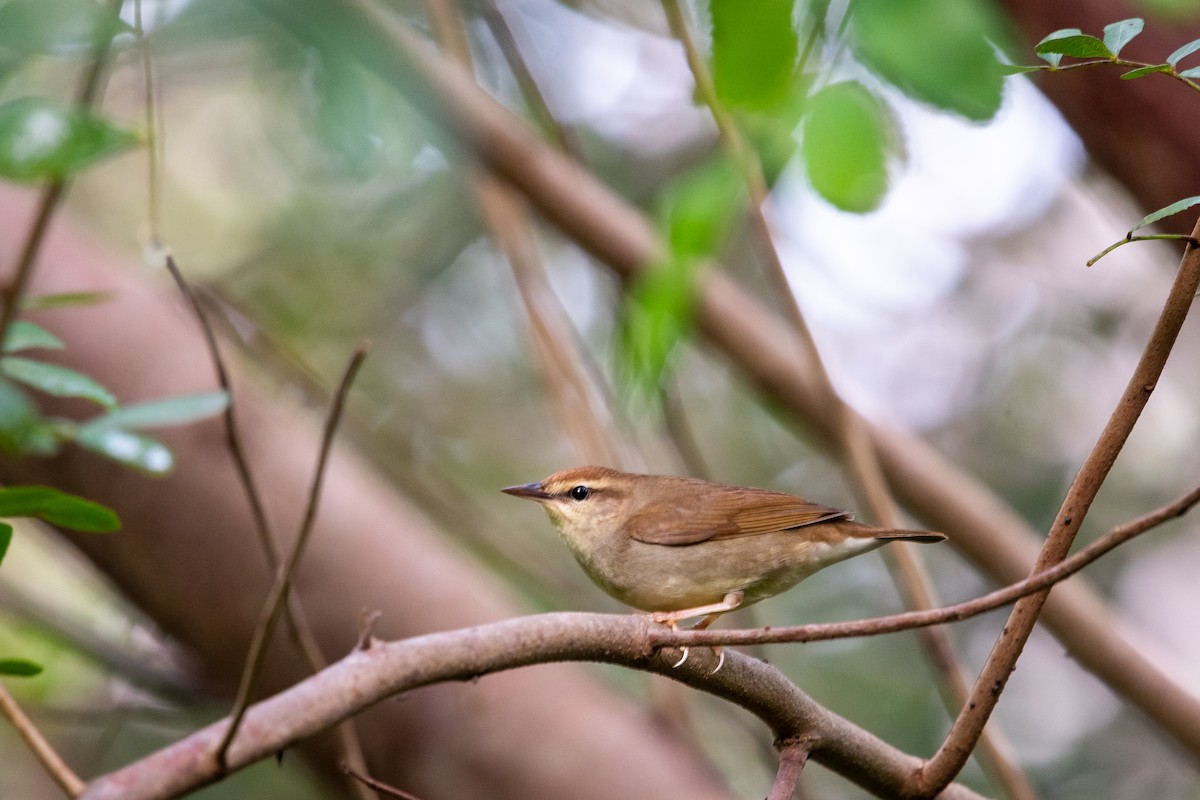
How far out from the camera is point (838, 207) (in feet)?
7.02

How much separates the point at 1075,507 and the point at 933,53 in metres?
0.81

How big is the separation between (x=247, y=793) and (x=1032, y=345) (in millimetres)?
6280

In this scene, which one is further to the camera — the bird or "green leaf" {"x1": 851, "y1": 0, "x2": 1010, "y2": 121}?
the bird

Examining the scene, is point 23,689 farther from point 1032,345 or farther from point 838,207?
point 1032,345

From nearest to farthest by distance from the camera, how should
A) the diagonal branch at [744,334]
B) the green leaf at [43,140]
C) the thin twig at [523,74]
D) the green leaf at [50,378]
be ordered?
1. the green leaf at [43,140]
2. the green leaf at [50,378]
3. the diagonal branch at [744,334]
4. the thin twig at [523,74]

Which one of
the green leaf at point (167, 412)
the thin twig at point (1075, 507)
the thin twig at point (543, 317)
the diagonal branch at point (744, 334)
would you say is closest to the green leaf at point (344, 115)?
the diagonal branch at point (744, 334)

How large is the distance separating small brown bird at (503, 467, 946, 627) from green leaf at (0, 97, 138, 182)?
1677 millimetres

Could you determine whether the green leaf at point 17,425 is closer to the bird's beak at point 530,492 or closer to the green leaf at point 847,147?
the bird's beak at point 530,492

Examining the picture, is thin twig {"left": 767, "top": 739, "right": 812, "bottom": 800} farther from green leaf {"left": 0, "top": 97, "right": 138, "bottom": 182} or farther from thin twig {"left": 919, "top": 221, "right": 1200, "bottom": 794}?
green leaf {"left": 0, "top": 97, "right": 138, "bottom": 182}

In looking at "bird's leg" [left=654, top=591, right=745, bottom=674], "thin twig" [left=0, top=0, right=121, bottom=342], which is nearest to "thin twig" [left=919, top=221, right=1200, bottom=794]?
"bird's leg" [left=654, top=591, right=745, bottom=674]

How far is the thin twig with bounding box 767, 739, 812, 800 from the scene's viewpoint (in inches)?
80.7

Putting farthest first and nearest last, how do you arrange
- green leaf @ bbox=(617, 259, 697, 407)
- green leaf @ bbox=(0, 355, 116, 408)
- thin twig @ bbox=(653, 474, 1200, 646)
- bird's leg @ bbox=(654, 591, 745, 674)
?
bird's leg @ bbox=(654, 591, 745, 674)
green leaf @ bbox=(617, 259, 697, 407)
green leaf @ bbox=(0, 355, 116, 408)
thin twig @ bbox=(653, 474, 1200, 646)

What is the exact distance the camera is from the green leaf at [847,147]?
2.14 metres

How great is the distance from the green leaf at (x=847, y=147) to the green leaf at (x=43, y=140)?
1496 mm
